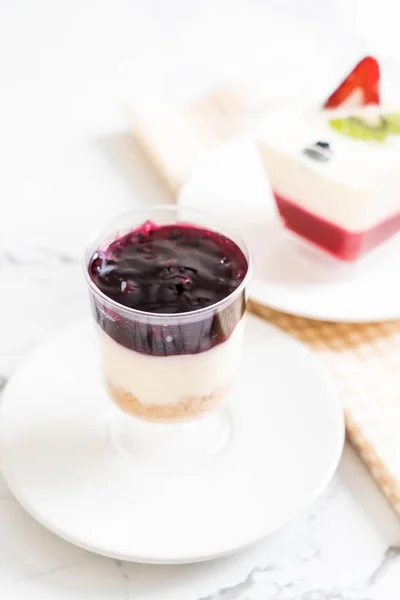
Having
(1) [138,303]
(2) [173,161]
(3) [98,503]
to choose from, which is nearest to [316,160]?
(2) [173,161]

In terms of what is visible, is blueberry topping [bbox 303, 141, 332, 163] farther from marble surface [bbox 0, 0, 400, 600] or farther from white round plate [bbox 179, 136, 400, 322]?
marble surface [bbox 0, 0, 400, 600]

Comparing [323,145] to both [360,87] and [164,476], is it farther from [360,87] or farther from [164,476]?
[164,476]

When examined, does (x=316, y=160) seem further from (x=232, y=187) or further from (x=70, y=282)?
(x=70, y=282)

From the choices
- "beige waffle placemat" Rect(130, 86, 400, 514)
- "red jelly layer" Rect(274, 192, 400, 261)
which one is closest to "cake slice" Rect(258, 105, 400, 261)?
"red jelly layer" Rect(274, 192, 400, 261)

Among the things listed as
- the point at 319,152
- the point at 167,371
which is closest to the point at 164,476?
the point at 167,371

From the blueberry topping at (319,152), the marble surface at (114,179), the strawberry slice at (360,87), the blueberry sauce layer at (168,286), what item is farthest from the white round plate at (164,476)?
the strawberry slice at (360,87)

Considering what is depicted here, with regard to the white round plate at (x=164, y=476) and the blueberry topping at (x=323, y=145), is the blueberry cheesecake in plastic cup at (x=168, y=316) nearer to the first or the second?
the white round plate at (x=164, y=476)
